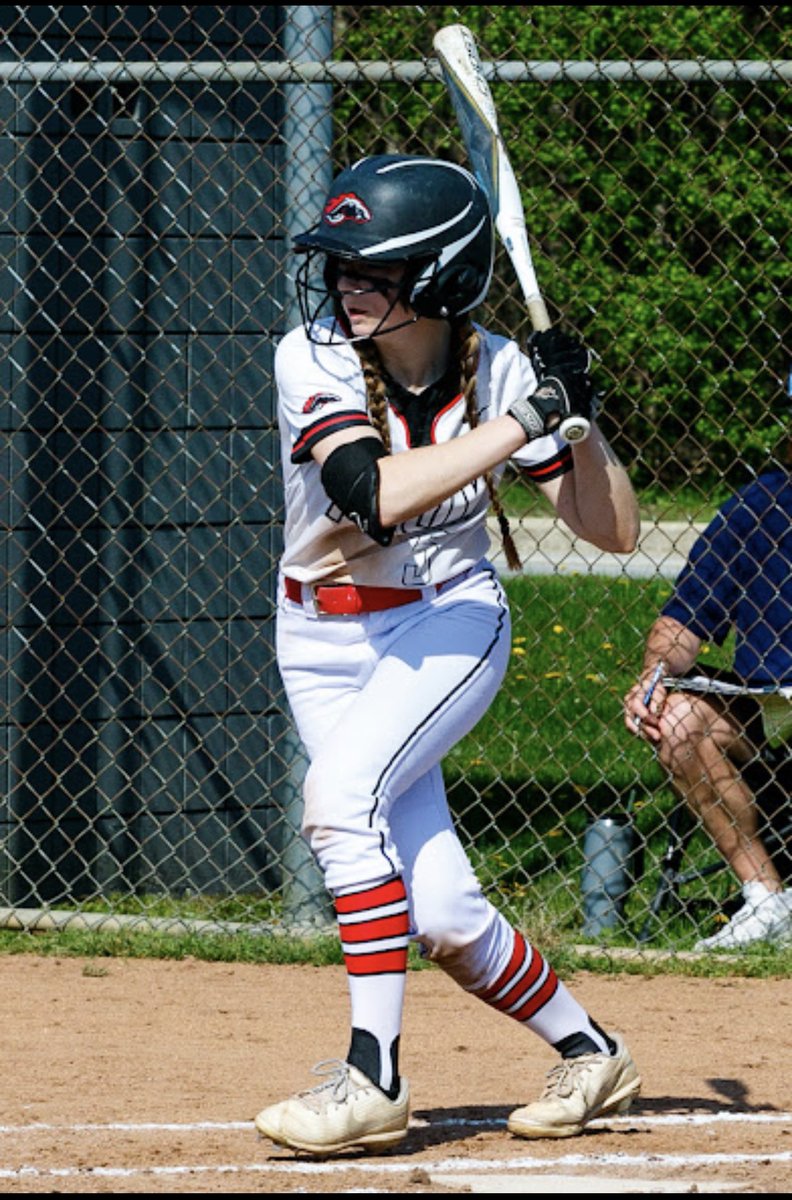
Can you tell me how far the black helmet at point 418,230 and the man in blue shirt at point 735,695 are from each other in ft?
7.62

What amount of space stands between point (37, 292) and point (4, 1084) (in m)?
2.66

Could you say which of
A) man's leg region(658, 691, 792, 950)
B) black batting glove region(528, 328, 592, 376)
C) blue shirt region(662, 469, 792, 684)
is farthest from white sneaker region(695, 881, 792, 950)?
black batting glove region(528, 328, 592, 376)

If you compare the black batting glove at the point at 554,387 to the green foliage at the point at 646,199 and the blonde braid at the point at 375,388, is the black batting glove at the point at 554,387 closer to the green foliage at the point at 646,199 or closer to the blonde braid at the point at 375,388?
the blonde braid at the point at 375,388

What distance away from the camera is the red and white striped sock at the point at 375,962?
3.87 m

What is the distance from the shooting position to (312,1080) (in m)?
4.77

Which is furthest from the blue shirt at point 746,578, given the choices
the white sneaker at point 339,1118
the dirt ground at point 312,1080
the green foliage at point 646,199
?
the green foliage at point 646,199

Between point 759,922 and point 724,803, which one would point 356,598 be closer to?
point 724,803

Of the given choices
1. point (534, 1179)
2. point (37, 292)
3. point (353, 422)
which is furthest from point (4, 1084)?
point (37, 292)

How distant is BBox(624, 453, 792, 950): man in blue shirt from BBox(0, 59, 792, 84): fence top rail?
1209mm

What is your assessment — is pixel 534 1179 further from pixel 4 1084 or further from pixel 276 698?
pixel 276 698

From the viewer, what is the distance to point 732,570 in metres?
6.26

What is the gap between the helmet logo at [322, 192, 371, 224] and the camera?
3980mm

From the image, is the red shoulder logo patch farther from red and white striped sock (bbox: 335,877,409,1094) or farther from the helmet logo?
red and white striped sock (bbox: 335,877,409,1094)

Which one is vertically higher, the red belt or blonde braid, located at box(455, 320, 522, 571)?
blonde braid, located at box(455, 320, 522, 571)
